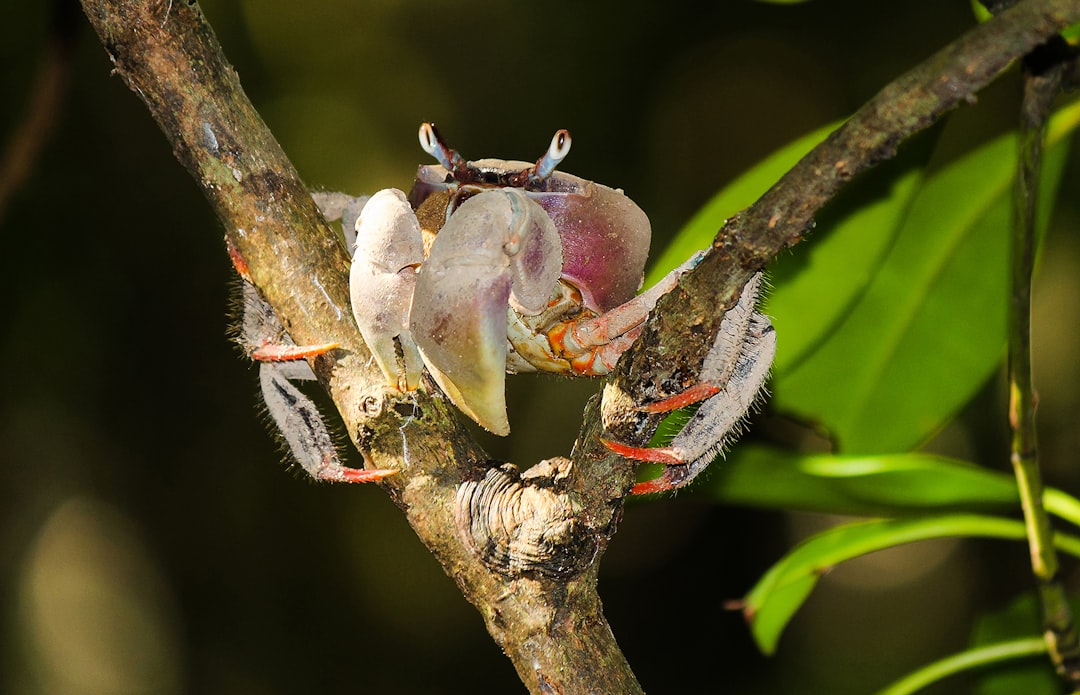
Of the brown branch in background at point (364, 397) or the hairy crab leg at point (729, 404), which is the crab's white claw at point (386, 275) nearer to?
the brown branch in background at point (364, 397)

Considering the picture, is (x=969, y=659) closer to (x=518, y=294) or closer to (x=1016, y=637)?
(x=1016, y=637)

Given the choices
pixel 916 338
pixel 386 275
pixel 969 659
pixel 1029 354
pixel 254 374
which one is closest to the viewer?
pixel 386 275

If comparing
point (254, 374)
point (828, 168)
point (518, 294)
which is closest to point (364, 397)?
point (518, 294)

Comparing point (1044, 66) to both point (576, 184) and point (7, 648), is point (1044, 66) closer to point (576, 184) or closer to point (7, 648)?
point (576, 184)

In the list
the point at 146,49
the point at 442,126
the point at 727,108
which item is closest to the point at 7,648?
the point at 442,126

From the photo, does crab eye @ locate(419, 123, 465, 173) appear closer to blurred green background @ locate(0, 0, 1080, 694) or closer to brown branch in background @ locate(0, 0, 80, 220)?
brown branch in background @ locate(0, 0, 80, 220)

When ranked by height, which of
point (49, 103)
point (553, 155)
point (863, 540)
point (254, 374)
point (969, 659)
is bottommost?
point (969, 659)

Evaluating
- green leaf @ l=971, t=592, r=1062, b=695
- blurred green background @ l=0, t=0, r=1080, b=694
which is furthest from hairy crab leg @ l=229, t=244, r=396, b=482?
blurred green background @ l=0, t=0, r=1080, b=694
